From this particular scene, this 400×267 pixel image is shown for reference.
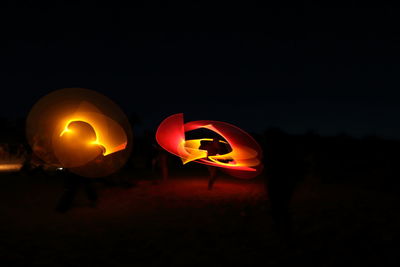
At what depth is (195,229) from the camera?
678 centimetres

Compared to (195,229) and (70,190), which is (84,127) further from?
(195,229)

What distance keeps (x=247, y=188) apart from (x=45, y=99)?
8.21 meters

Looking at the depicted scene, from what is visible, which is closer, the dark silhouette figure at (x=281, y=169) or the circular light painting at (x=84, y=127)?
the dark silhouette figure at (x=281, y=169)

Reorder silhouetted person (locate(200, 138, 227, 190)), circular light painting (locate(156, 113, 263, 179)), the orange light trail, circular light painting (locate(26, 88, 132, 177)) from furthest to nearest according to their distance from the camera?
the orange light trail → circular light painting (locate(26, 88, 132, 177)) → silhouetted person (locate(200, 138, 227, 190)) → circular light painting (locate(156, 113, 263, 179))

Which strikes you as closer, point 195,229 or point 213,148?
point 195,229

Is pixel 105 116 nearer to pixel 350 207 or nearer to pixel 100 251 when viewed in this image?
pixel 100 251

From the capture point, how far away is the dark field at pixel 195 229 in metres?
5.20

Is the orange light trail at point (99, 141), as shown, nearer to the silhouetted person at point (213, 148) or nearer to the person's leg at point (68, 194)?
the person's leg at point (68, 194)

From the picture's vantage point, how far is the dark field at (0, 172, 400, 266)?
5.20 meters

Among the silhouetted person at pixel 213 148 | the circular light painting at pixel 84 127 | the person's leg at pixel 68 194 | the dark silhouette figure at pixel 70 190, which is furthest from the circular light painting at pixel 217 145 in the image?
the person's leg at pixel 68 194

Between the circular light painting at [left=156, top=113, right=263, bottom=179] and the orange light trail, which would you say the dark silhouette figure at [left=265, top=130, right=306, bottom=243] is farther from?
the orange light trail

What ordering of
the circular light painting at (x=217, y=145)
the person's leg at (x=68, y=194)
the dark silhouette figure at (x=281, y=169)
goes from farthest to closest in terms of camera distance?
the circular light painting at (x=217, y=145)
the person's leg at (x=68, y=194)
the dark silhouette figure at (x=281, y=169)

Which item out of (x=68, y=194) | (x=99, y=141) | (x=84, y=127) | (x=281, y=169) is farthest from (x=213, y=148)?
(x=281, y=169)

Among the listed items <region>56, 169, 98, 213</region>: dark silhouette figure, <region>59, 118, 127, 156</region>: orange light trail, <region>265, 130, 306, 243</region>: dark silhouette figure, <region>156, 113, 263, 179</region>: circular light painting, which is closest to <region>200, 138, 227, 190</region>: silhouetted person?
<region>156, 113, 263, 179</region>: circular light painting
